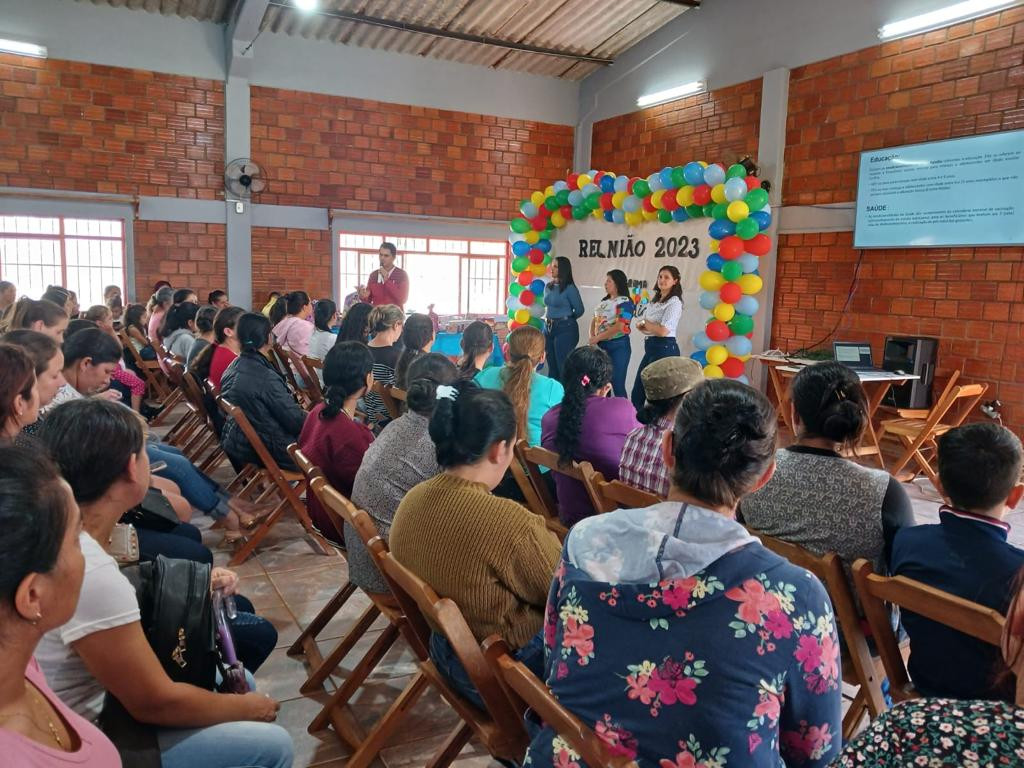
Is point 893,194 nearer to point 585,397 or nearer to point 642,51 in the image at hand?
point 642,51

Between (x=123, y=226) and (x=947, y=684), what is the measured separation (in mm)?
9116

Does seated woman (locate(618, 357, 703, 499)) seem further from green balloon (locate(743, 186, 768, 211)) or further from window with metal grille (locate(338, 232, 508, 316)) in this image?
window with metal grille (locate(338, 232, 508, 316))

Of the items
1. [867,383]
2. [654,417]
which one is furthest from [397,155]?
[654,417]

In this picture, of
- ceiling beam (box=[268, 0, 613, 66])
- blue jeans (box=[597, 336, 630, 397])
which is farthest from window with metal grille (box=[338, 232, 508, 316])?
blue jeans (box=[597, 336, 630, 397])

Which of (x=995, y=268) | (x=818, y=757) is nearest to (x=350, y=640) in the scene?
(x=818, y=757)

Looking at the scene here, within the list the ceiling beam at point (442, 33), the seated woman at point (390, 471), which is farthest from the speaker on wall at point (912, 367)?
the ceiling beam at point (442, 33)

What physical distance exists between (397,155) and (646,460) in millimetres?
8380

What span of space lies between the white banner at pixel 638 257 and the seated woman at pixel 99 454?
5.69 meters

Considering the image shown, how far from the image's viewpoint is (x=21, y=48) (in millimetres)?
7770

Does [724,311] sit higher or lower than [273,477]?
higher

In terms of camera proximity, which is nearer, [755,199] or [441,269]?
[755,199]

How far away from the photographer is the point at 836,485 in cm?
186

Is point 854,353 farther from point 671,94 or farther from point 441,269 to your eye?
point 441,269

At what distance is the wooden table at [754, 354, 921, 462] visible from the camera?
533cm
